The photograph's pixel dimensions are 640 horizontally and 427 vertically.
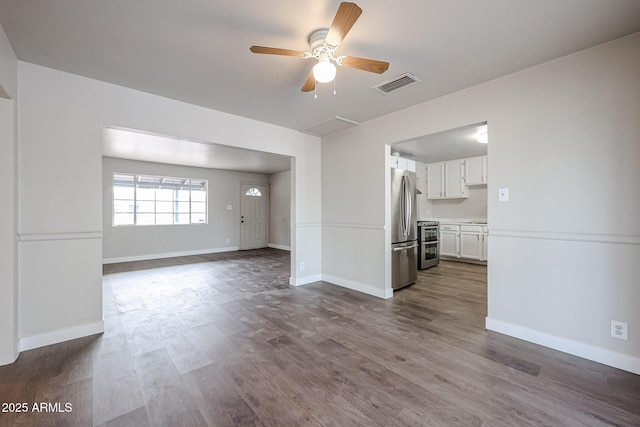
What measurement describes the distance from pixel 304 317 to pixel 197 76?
9.09 feet

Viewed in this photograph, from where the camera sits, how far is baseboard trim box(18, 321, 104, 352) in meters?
2.38

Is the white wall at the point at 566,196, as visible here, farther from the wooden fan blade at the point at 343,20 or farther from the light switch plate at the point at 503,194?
the wooden fan blade at the point at 343,20

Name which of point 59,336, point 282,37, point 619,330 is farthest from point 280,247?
point 619,330

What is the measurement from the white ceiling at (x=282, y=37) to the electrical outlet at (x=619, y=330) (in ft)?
7.30

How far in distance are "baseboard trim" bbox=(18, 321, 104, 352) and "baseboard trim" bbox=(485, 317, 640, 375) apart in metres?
3.98

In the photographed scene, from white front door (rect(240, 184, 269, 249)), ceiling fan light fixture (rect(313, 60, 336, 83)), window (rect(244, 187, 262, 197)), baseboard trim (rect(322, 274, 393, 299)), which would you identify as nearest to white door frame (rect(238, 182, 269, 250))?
white front door (rect(240, 184, 269, 249))

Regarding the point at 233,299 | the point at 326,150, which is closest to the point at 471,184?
the point at 326,150

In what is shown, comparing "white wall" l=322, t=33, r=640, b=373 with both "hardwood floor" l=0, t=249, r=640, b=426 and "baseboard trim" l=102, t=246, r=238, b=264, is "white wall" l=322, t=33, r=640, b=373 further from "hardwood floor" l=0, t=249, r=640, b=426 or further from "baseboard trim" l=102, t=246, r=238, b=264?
"baseboard trim" l=102, t=246, r=238, b=264

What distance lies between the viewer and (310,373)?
2.04 m

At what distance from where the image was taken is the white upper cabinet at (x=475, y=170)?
5.97 meters

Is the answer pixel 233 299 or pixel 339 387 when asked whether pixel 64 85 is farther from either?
pixel 339 387

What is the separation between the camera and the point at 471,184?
6270mm

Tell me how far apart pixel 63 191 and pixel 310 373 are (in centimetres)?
282

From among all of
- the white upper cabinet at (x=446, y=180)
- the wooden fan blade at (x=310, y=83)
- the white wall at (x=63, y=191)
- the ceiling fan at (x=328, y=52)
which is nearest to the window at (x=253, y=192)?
the white upper cabinet at (x=446, y=180)
